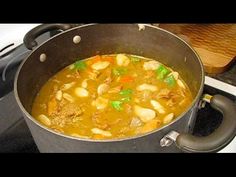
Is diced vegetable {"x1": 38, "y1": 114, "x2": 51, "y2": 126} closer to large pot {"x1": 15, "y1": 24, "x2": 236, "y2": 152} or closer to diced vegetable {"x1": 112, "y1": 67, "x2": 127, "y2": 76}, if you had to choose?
large pot {"x1": 15, "y1": 24, "x2": 236, "y2": 152}

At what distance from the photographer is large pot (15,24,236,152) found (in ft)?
2.28

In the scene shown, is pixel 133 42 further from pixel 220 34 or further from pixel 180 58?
pixel 220 34

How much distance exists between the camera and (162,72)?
1.15 meters

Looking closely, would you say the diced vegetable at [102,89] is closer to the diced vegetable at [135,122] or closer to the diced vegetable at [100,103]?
the diced vegetable at [100,103]

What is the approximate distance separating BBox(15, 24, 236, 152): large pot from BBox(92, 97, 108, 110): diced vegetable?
18 cm

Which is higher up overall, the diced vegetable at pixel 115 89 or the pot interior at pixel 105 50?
the pot interior at pixel 105 50

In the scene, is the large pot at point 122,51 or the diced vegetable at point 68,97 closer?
the large pot at point 122,51

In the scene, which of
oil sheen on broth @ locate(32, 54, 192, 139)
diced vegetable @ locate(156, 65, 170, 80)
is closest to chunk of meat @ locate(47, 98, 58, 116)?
oil sheen on broth @ locate(32, 54, 192, 139)

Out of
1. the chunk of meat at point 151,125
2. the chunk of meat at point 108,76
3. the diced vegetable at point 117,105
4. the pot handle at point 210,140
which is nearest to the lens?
the pot handle at point 210,140

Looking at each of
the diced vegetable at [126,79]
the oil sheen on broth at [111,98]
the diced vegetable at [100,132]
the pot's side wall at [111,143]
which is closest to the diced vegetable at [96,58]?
the oil sheen on broth at [111,98]

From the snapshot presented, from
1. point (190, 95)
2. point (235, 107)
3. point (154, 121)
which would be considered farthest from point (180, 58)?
point (235, 107)

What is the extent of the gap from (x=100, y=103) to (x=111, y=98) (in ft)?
0.14

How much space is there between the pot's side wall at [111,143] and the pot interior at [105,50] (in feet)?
0.79

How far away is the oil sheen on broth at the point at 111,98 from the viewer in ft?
3.19
